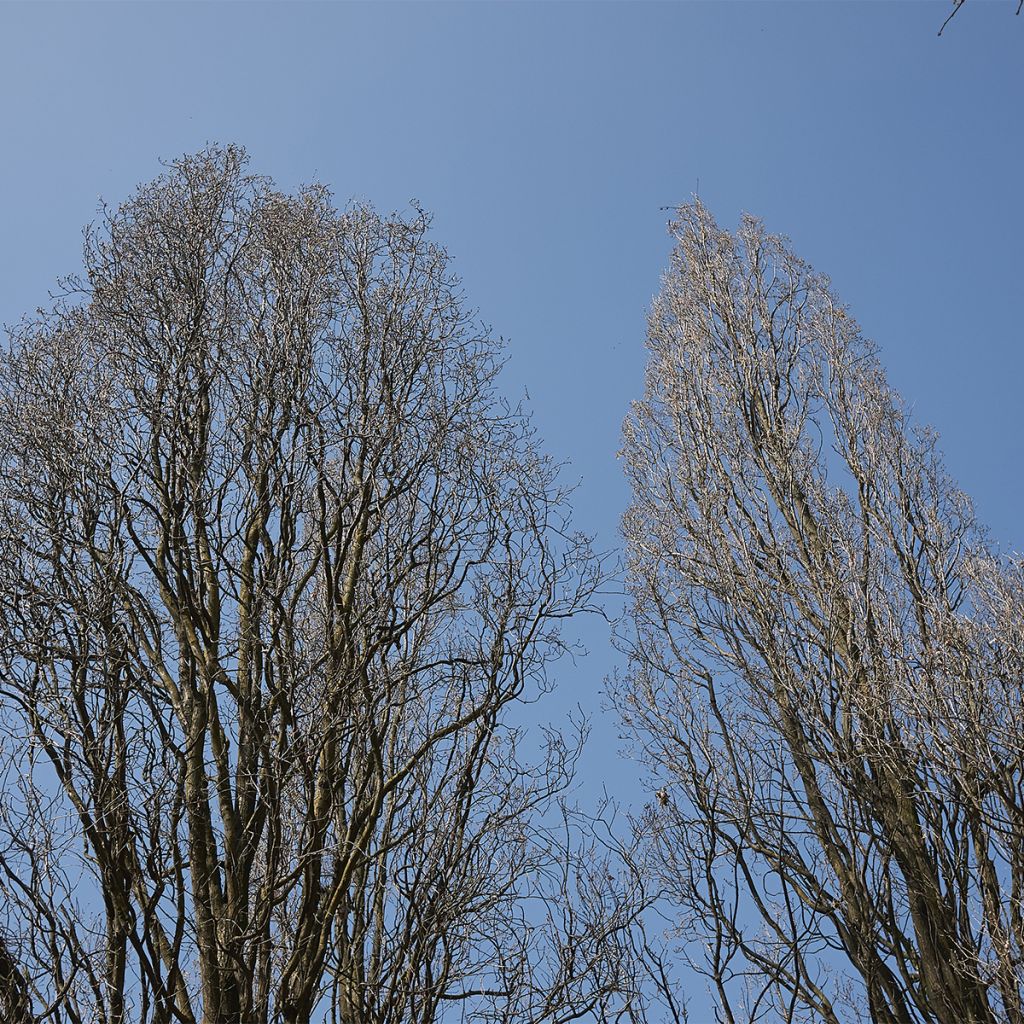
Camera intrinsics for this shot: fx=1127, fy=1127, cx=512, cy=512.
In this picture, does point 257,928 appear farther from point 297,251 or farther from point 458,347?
point 297,251

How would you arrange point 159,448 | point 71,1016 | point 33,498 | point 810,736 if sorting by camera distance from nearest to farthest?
1. point 71,1016
2. point 33,498
3. point 159,448
4. point 810,736

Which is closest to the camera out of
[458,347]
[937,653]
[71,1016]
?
[71,1016]

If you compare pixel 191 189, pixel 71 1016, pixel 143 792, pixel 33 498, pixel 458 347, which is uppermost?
pixel 191 189

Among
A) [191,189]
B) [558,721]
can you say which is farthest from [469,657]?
[191,189]

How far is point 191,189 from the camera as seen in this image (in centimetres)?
544

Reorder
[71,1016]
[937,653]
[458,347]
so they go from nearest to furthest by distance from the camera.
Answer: [71,1016] → [458,347] → [937,653]

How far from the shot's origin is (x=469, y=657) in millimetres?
4758

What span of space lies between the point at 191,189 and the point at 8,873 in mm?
3381

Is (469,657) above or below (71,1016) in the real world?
above

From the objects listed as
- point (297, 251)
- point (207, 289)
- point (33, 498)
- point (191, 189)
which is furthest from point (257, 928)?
point (191, 189)

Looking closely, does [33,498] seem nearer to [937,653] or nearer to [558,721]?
[558,721]

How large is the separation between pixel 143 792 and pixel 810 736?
4.24 m

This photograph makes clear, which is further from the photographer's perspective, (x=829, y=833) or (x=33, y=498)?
(x=829, y=833)

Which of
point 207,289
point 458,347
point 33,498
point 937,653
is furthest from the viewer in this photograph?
point 937,653
